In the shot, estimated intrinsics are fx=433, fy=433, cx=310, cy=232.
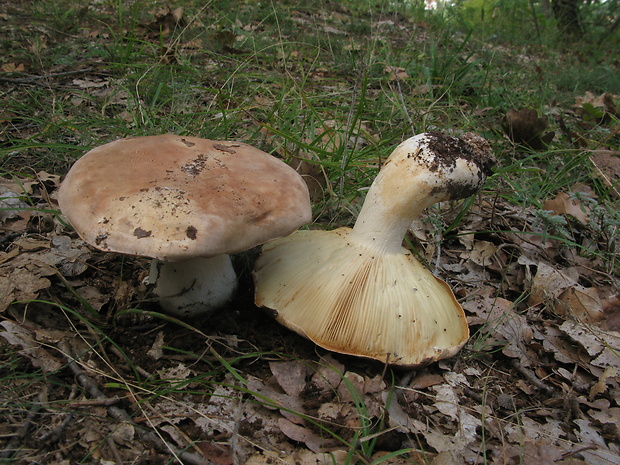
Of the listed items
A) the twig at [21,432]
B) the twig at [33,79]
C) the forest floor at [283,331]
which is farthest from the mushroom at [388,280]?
the twig at [33,79]

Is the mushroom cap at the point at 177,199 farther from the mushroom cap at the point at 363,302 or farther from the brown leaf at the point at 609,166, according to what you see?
the brown leaf at the point at 609,166

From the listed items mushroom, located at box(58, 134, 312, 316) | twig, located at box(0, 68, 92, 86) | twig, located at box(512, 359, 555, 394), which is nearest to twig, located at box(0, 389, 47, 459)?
mushroom, located at box(58, 134, 312, 316)

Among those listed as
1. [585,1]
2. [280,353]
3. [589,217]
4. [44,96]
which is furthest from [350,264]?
[585,1]

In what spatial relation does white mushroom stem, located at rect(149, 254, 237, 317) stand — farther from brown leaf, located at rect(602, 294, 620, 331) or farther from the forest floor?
brown leaf, located at rect(602, 294, 620, 331)

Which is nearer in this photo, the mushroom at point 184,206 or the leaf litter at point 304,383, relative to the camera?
the mushroom at point 184,206

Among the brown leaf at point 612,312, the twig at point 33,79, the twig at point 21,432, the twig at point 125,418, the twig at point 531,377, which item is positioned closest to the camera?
the twig at point 21,432

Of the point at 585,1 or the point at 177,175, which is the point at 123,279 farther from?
the point at 585,1

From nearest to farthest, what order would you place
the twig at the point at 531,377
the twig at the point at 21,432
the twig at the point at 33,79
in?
the twig at the point at 21,432
the twig at the point at 531,377
the twig at the point at 33,79

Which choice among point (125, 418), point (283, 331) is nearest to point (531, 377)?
point (283, 331)
